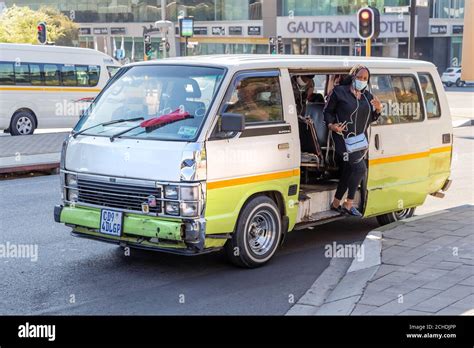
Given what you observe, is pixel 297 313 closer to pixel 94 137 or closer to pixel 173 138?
pixel 173 138

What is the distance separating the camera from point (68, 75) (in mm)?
23703

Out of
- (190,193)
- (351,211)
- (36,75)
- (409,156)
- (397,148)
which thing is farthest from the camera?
(36,75)

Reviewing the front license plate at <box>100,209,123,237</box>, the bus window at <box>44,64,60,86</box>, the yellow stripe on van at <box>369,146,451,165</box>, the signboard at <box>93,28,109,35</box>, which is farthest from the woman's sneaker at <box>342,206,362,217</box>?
the signboard at <box>93,28,109,35</box>

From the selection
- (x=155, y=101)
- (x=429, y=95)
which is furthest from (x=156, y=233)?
(x=429, y=95)

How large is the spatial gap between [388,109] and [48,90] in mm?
15795

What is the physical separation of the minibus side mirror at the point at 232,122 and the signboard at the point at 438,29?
58.1 meters

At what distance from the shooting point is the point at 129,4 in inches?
2879

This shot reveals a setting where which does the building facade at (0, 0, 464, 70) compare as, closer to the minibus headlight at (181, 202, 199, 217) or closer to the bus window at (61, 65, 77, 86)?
the bus window at (61, 65, 77, 86)

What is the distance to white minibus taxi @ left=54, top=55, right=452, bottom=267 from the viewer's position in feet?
23.2

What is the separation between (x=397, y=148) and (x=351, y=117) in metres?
1.05

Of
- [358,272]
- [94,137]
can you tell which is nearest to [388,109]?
[358,272]

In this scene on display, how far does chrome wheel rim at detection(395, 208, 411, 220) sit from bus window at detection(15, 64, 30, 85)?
49.7 ft

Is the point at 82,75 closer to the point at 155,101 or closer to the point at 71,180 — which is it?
the point at 71,180
